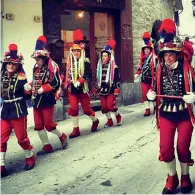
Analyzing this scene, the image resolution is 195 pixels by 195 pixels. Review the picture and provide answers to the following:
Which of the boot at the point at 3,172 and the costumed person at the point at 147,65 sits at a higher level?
the costumed person at the point at 147,65

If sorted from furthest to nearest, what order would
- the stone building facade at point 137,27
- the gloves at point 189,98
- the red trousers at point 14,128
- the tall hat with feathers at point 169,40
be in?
1. the stone building facade at point 137,27
2. the red trousers at point 14,128
3. the tall hat with feathers at point 169,40
4. the gloves at point 189,98

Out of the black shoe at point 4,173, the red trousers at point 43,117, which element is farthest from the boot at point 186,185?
the red trousers at point 43,117

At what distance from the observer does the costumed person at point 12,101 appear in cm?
520

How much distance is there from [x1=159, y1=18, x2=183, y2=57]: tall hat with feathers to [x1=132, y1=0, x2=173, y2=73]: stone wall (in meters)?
8.38

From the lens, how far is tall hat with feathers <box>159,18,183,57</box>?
4.16m

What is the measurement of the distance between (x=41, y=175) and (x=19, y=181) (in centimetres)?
34

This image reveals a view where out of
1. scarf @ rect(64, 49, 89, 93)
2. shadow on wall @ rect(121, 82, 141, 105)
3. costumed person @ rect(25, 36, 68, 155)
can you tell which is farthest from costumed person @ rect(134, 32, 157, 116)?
costumed person @ rect(25, 36, 68, 155)

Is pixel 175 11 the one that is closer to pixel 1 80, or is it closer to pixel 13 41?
pixel 13 41

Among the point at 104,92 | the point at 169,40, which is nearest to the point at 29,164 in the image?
the point at 169,40

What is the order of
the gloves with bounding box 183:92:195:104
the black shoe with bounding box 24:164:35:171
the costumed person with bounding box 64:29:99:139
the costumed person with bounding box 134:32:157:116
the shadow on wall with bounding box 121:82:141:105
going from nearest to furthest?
the gloves with bounding box 183:92:195:104 < the black shoe with bounding box 24:164:35:171 < the costumed person with bounding box 64:29:99:139 < the costumed person with bounding box 134:32:157:116 < the shadow on wall with bounding box 121:82:141:105

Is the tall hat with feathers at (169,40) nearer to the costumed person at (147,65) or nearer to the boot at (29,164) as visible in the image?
the boot at (29,164)

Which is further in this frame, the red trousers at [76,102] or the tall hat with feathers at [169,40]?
the red trousers at [76,102]

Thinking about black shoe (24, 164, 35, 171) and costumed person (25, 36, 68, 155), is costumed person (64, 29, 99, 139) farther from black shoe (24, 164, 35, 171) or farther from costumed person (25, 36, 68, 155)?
black shoe (24, 164, 35, 171)

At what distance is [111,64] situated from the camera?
26.7 ft
